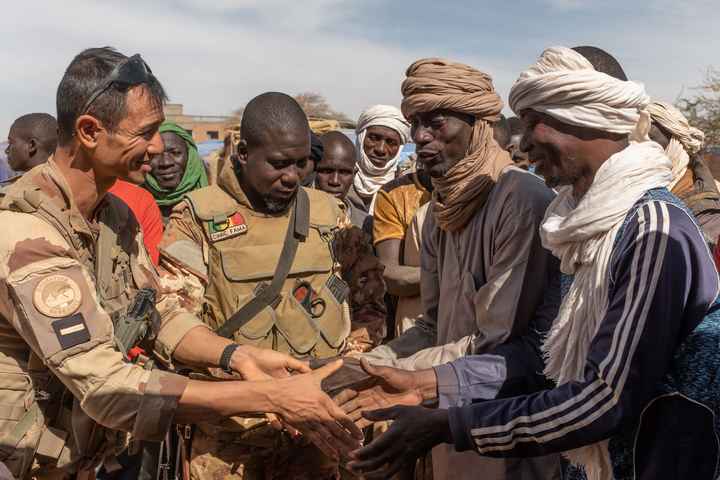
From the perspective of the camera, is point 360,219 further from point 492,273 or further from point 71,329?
point 71,329

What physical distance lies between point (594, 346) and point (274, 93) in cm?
253

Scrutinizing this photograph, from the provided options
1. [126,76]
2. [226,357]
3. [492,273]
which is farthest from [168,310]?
[492,273]

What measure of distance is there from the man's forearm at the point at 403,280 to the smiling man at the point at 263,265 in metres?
0.72

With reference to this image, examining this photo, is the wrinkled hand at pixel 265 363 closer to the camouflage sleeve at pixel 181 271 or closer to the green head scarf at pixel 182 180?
the camouflage sleeve at pixel 181 271

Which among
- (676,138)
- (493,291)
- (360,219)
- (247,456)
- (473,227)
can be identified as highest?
(676,138)

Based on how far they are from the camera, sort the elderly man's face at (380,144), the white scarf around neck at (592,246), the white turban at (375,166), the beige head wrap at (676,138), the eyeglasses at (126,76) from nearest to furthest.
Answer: the white scarf around neck at (592,246)
the eyeglasses at (126,76)
the beige head wrap at (676,138)
the white turban at (375,166)
the elderly man's face at (380,144)

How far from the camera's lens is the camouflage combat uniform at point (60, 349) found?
106 inches

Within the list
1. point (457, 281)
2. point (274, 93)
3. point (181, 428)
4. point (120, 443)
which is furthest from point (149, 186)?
point (457, 281)

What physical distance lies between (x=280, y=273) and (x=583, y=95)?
188cm

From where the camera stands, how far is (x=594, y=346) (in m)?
2.33

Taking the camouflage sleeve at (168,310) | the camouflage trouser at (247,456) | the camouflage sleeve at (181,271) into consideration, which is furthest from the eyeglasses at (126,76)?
the camouflage trouser at (247,456)

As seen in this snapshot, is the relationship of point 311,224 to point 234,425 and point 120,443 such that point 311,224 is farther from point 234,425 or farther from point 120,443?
point 120,443

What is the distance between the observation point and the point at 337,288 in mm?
4102

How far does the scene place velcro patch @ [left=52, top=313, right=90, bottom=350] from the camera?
8.94ft
